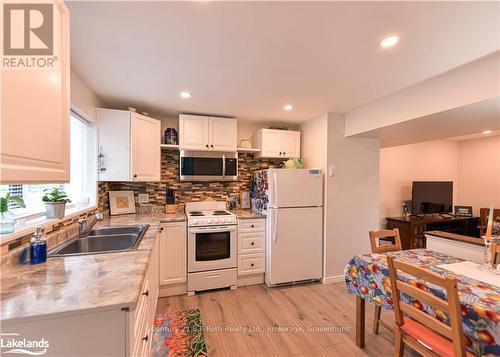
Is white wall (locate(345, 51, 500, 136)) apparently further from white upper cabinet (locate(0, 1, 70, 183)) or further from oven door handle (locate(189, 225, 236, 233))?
white upper cabinet (locate(0, 1, 70, 183))

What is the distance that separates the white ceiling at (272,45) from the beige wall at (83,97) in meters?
0.09

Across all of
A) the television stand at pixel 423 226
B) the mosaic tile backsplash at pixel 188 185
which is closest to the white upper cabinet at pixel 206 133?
the mosaic tile backsplash at pixel 188 185

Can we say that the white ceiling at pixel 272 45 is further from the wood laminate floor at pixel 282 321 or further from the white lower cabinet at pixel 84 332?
the wood laminate floor at pixel 282 321

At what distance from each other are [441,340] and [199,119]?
3079 mm

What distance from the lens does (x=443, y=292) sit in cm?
124

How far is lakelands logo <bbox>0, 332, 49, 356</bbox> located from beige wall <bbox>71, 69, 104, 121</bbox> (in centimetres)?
175

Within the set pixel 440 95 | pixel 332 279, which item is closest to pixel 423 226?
pixel 332 279

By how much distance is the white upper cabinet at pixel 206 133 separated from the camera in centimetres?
302

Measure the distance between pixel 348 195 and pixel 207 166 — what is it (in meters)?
2.05

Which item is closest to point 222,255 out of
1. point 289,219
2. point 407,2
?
point 289,219

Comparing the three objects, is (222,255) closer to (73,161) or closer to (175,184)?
(175,184)

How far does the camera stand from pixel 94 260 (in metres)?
1.27

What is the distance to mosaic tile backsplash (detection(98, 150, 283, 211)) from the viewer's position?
318 centimetres

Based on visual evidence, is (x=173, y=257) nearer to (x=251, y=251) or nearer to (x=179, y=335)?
(x=179, y=335)
